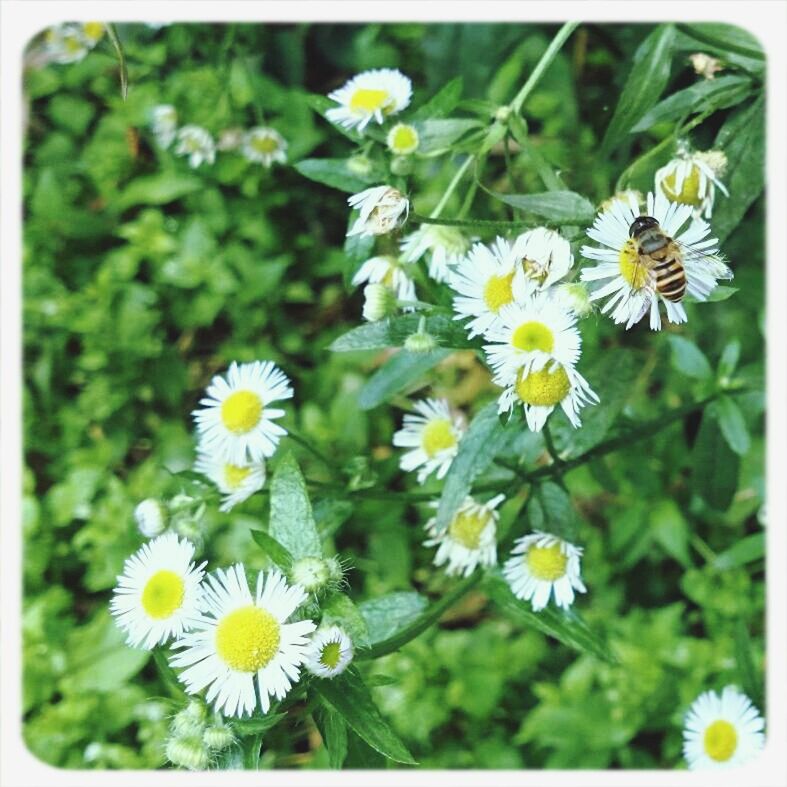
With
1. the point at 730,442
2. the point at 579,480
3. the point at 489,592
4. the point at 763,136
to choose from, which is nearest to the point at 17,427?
the point at 489,592

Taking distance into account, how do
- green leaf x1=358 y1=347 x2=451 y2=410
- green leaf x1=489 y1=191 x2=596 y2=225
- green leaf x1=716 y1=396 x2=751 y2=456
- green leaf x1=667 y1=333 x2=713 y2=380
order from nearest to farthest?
green leaf x1=489 y1=191 x2=596 y2=225 < green leaf x1=358 y1=347 x2=451 y2=410 < green leaf x1=716 y1=396 x2=751 y2=456 < green leaf x1=667 y1=333 x2=713 y2=380

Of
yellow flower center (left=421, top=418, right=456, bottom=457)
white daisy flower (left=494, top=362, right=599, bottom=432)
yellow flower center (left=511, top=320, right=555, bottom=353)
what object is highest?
yellow flower center (left=421, top=418, right=456, bottom=457)

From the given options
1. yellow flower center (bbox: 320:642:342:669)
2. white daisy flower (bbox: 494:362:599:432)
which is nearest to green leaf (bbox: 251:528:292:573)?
yellow flower center (bbox: 320:642:342:669)

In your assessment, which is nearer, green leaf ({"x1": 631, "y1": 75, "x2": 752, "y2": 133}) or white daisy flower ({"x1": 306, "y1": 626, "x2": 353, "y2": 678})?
white daisy flower ({"x1": 306, "y1": 626, "x2": 353, "y2": 678})

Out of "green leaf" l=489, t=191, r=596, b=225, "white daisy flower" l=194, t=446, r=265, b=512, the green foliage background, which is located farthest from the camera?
the green foliage background

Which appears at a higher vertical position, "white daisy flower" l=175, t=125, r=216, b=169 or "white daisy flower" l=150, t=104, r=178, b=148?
"white daisy flower" l=150, t=104, r=178, b=148

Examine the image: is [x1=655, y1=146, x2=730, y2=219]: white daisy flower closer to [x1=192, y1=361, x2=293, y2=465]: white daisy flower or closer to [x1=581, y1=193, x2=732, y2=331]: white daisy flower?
[x1=581, y1=193, x2=732, y2=331]: white daisy flower

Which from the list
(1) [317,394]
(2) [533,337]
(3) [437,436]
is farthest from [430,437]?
(1) [317,394]
